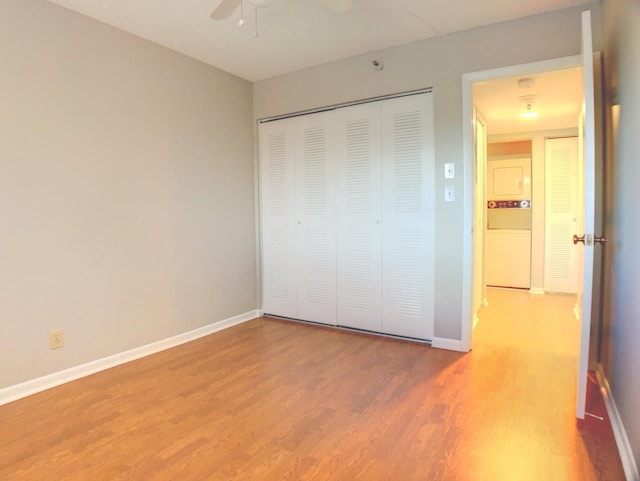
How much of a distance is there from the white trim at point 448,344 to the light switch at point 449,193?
1.09m

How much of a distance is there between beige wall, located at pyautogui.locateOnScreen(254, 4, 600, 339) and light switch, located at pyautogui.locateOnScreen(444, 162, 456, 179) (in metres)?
0.03

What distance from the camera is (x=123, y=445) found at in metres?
1.89

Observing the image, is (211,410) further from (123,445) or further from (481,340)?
(481,340)

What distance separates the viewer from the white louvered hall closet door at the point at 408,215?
3196mm

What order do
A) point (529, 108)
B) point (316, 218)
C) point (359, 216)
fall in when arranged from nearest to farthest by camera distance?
point (359, 216) < point (316, 218) < point (529, 108)

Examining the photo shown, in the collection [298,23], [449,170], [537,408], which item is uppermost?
[298,23]

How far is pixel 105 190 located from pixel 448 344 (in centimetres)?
278

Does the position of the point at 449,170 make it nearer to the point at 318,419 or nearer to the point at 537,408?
the point at 537,408

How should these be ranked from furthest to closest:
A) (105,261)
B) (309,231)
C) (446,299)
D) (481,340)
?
(309,231)
(481,340)
(446,299)
(105,261)

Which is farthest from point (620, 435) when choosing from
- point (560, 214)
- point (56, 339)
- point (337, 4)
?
point (560, 214)

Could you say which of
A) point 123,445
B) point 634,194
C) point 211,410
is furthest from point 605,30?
point 123,445

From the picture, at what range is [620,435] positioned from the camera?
1.82 m

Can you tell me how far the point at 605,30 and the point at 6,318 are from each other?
3.91 m

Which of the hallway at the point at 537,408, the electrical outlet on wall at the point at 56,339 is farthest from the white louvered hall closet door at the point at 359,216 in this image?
the electrical outlet on wall at the point at 56,339
